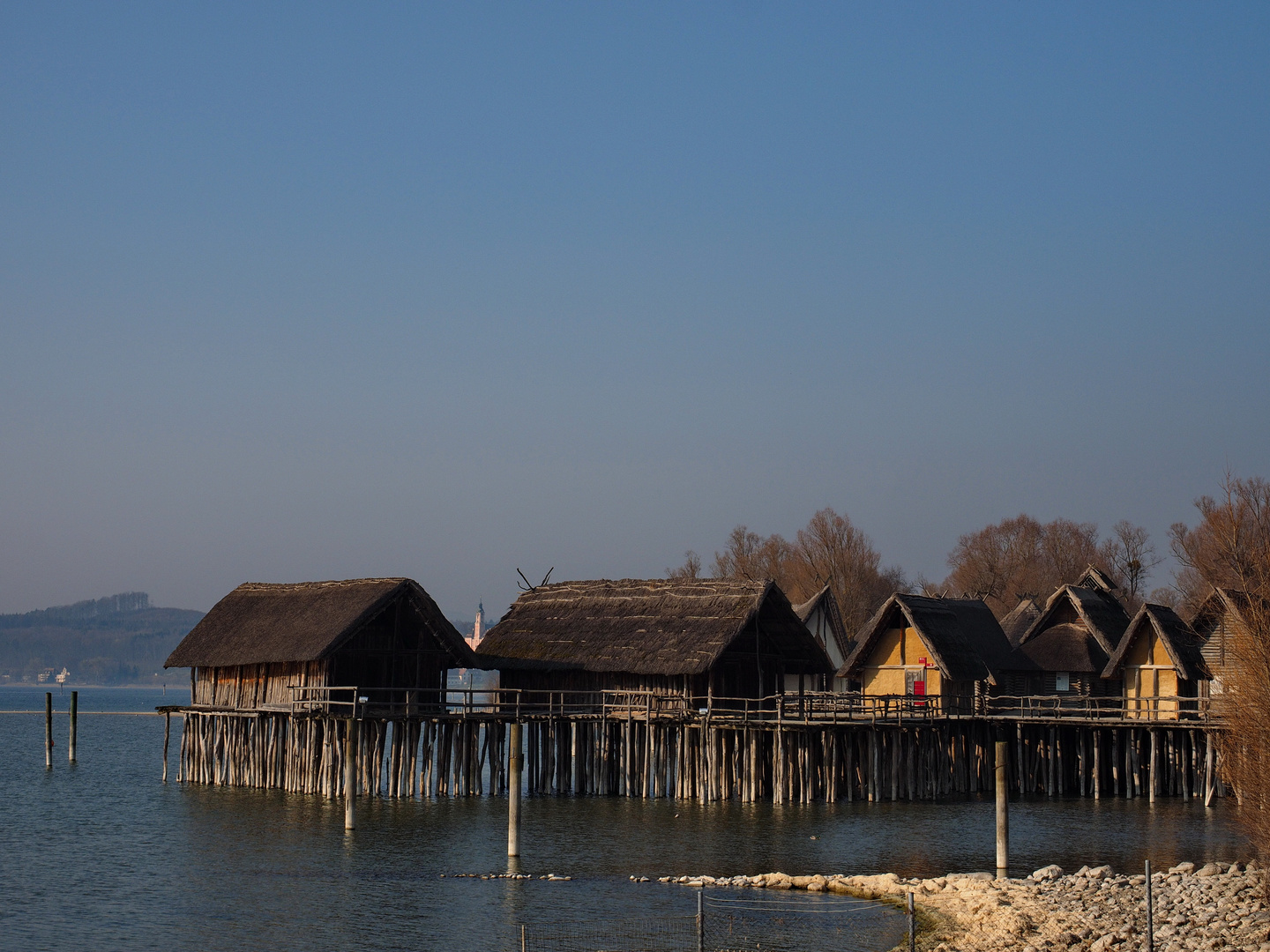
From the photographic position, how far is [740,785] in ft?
126

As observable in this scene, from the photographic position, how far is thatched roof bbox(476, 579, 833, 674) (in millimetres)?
40500

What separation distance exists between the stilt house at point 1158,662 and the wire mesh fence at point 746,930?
71.1ft

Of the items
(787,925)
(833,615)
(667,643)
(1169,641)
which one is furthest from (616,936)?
(833,615)

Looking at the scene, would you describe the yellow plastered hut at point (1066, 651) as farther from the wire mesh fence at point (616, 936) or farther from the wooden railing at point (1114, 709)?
the wire mesh fence at point (616, 936)

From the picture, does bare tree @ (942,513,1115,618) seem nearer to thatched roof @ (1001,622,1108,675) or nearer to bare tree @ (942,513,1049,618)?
bare tree @ (942,513,1049,618)

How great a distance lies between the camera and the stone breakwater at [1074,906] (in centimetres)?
1959

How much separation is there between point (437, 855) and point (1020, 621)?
1274 inches

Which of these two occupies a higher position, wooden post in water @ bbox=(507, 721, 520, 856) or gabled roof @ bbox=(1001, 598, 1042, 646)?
gabled roof @ bbox=(1001, 598, 1042, 646)

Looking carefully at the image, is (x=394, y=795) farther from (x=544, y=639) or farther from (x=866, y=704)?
(x=866, y=704)

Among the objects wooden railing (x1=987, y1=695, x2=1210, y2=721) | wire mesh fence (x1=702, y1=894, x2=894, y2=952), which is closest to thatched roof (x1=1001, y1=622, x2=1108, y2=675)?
wooden railing (x1=987, y1=695, x2=1210, y2=721)

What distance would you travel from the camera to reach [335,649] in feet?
125

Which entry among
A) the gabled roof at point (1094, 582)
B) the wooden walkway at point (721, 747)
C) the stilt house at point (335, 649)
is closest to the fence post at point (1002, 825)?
the wooden walkway at point (721, 747)

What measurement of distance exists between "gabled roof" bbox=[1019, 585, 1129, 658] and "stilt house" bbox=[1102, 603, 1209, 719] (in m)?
3.26

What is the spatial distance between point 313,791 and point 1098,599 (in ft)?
88.1
